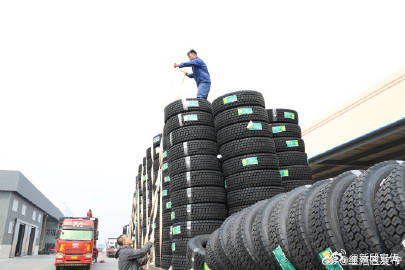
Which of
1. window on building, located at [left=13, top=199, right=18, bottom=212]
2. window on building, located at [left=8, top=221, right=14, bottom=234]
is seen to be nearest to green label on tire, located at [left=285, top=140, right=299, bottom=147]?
window on building, located at [left=8, top=221, right=14, bottom=234]

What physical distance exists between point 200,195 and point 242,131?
1.32 meters

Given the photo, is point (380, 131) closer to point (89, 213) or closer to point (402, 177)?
point (402, 177)

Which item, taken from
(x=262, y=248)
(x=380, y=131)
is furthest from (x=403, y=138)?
(x=262, y=248)

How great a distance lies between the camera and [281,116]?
6.70 meters

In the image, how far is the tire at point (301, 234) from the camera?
2465mm

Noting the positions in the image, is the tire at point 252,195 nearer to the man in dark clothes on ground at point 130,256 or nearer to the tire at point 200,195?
the tire at point 200,195

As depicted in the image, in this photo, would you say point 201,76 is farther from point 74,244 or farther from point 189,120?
point 74,244

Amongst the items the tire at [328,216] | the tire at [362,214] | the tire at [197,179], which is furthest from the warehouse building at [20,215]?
the tire at [362,214]

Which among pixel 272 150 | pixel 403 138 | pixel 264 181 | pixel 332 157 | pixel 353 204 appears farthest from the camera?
pixel 332 157

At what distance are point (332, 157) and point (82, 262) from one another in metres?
13.5

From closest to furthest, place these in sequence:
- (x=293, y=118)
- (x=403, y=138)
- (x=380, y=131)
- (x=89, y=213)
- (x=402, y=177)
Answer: (x=402, y=177) < (x=293, y=118) < (x=380, y=131) < (x=403, y=138) < (x=89, y=213)

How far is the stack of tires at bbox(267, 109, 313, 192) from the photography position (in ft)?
19.8

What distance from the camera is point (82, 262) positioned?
1588cm

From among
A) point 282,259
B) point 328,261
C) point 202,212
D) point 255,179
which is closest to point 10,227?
point 202,212
